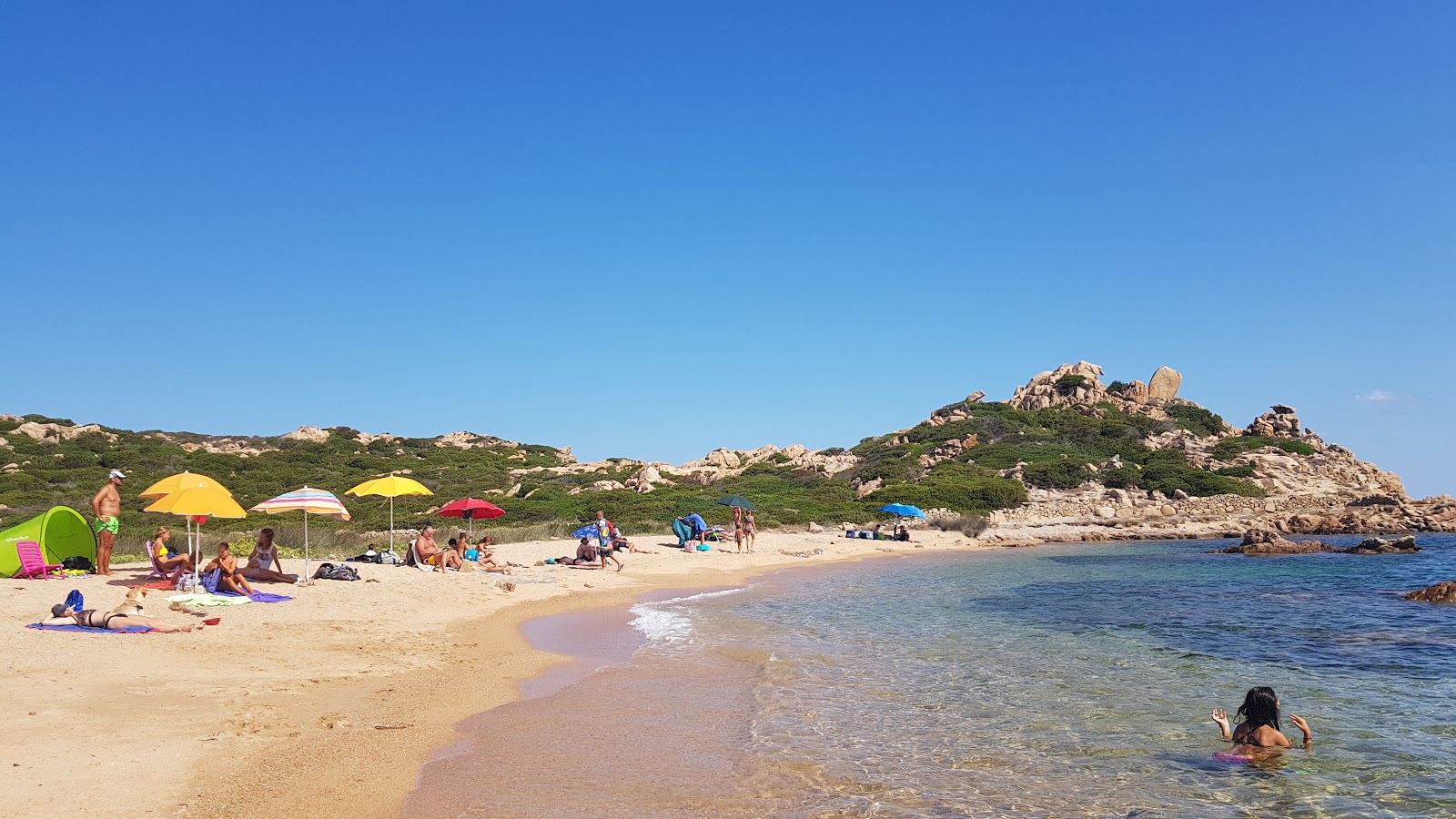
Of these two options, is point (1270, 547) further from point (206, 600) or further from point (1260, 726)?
point (206, 600)

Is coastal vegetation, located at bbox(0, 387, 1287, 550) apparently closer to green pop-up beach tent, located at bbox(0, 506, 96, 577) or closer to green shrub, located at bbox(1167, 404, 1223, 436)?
green shrub, located at bbox(1167, 404, 1223, 436)

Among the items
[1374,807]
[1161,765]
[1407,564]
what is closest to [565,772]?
[1161,765]

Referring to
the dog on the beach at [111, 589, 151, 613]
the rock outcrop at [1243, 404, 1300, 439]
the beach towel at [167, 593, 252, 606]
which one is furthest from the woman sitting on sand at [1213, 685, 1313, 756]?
the rock outcrop at [1243, 404, 1300, 439]

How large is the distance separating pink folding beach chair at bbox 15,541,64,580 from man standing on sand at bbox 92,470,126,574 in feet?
2.42

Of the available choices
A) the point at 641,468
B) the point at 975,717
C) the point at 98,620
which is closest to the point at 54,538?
the point at 98,620

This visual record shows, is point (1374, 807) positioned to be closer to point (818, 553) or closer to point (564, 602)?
point (564, 602)

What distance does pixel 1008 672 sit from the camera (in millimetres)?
11930

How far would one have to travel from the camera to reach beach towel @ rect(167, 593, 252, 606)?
45.1 feet

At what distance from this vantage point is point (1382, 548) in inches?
1414

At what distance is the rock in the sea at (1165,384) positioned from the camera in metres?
84.7

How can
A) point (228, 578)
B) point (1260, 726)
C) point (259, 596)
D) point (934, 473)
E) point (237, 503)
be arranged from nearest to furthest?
point (1260, 726), point (259, 596), point (228, 578), point (237, 503), point (934, 473)

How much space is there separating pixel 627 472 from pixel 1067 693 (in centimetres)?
5648

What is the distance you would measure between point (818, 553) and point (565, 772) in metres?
27.7

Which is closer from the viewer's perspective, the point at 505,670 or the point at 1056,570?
the point at 505,670
